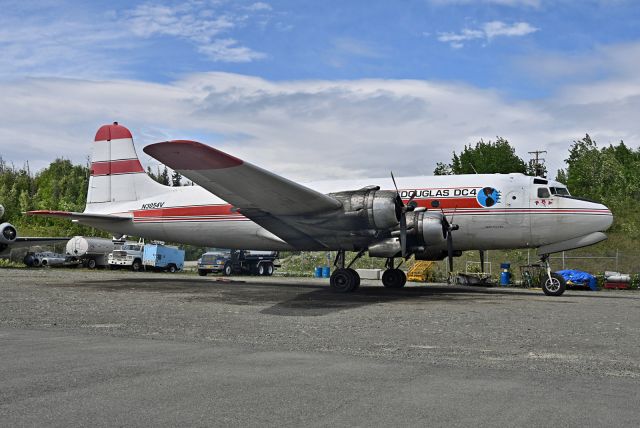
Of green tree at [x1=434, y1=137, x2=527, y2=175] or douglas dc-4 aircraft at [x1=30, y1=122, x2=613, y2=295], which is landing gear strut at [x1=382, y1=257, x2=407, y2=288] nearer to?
douglas dc-4 aircraft at [x1=30, y1=122, x2=613, y2=295]

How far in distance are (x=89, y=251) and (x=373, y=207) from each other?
33101 mm

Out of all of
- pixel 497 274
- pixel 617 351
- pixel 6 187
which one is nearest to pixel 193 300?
pixel 617 351

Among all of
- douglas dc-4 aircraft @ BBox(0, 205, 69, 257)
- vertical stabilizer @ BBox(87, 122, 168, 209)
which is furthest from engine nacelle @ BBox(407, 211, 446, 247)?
douglas dc-4 aircraft @ BBox(0, 205, 69, 257)

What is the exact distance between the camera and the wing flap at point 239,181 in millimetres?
15141

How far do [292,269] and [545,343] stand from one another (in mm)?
34930

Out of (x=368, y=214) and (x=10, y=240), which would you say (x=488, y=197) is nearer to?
(x=368, y=214)

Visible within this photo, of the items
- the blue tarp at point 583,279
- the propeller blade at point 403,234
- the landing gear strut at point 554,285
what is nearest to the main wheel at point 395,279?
the propeller blade at point 403,234

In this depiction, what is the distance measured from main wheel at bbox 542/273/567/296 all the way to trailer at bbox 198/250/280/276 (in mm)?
22919

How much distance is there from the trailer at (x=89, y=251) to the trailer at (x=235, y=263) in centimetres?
991

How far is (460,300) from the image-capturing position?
17.3 m

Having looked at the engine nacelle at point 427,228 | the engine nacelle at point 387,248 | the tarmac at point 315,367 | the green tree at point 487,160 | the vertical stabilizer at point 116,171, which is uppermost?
the green tree at point 487,160

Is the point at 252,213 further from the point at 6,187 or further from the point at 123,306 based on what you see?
the point at 6,187

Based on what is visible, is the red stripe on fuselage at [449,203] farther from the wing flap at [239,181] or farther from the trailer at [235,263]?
the trailer at [235,263]

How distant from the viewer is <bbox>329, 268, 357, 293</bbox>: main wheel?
19109 millimetres
